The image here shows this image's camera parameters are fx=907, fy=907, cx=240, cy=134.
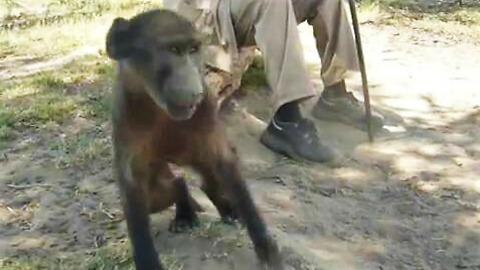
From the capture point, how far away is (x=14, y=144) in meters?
4.86

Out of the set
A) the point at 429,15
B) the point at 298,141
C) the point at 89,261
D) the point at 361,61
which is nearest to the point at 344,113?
the point at 361,61

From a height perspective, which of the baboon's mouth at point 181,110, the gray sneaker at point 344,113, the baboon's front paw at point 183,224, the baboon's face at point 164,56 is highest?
the baboon's face at point 164,56

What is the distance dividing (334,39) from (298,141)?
0.68 metres

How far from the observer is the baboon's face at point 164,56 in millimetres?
3031

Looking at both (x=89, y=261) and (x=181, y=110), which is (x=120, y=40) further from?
(x=89, y=261)

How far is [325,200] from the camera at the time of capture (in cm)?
436

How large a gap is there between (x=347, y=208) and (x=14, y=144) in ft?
5.99

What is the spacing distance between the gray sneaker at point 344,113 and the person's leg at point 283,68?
1.53 ft

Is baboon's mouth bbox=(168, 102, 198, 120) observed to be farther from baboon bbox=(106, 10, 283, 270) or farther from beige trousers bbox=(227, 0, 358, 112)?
beige trousers bbox=(227, 0, 358, 112)

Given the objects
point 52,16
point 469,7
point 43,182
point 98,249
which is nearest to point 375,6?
point 469,7

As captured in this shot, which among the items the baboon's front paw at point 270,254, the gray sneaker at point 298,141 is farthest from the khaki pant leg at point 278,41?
the baboon's front paw at point 270,254

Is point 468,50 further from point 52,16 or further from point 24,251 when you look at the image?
point 24,251

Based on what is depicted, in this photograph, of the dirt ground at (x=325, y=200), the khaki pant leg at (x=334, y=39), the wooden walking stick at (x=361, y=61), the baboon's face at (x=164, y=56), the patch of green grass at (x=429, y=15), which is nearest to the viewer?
the baboon's face at (x=164, y=56)

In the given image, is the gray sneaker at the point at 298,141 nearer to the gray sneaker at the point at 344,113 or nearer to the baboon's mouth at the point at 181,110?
the gray sneaker at the point at 344,113
